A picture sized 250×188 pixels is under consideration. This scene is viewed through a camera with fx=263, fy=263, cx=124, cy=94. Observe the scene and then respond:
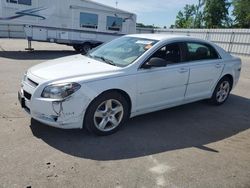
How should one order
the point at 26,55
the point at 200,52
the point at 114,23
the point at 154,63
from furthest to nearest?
the point at 114,23 < the point at 26,55 < the point at 200,52 < the point at 154,63

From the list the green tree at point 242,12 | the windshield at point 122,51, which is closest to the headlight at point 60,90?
the windshield at point 122,51

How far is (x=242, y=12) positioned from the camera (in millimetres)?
45594

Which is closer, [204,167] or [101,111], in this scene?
[204,167]

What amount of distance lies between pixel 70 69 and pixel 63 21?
1209 centimetres

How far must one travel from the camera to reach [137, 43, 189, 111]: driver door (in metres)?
4.44

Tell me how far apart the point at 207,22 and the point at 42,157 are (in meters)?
51.5

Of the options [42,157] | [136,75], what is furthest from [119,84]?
[42,157]

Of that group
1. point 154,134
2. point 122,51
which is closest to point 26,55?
point 122,51

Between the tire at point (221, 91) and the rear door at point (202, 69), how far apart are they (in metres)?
0.24

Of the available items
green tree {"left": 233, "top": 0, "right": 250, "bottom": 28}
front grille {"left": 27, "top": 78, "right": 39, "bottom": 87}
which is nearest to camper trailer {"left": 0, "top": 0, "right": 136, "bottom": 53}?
front grille {"left": 27, "top": 78, "right": 39, "bottom": 87}

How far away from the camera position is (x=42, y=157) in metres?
3.43

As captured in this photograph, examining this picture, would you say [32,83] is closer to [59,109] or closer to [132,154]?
[59,109]

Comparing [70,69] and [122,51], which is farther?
[122,51]

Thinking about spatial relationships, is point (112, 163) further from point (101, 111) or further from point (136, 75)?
point (136, 75)
